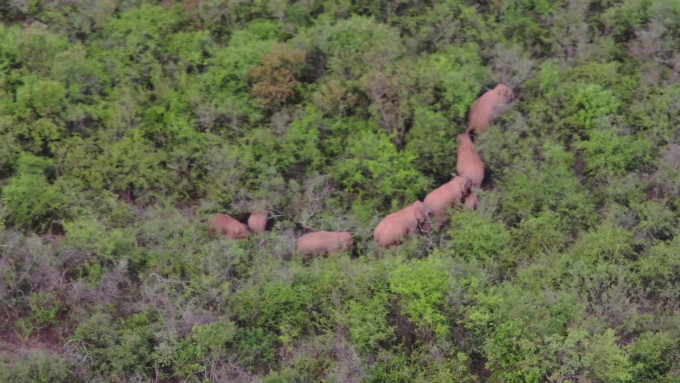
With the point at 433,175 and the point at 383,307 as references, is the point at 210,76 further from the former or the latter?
the point at 383,307

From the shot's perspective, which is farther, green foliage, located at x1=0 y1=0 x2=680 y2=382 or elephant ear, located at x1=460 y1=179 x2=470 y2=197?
elephant ear, located at x1=460 y1=179 x2=470 y2=197

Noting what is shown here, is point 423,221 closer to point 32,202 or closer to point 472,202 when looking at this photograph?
point 472,202

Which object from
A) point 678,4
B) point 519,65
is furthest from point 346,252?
point 678,4

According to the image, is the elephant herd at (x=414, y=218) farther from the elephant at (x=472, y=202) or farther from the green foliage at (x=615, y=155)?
the green foliage at (x=615, y=155)

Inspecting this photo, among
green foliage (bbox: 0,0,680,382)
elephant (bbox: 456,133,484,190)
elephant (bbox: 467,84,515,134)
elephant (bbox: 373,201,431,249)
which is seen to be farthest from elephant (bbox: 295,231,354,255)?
elephant (bbox: 467,84,515,134)

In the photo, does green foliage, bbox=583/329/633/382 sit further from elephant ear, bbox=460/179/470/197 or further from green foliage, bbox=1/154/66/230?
green foliage, bbox=1/154/66/230

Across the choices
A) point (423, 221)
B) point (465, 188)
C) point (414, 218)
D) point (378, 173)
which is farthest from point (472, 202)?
point (378, 173)
